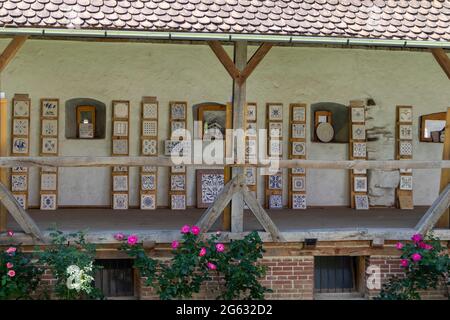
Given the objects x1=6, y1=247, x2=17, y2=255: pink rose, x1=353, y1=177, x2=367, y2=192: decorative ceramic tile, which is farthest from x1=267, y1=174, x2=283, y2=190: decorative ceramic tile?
x1=6, y1=247, x2=17, y2=255: pink rose

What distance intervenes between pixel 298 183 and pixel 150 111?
2.85 meters

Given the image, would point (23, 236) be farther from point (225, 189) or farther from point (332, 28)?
point (332, 28)

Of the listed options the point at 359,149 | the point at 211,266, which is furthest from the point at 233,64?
the point at 359,149

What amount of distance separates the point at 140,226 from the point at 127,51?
343 cm

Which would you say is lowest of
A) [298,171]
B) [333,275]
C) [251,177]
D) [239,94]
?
[333,275]

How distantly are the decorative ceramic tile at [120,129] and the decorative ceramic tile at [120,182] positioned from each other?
71 cm

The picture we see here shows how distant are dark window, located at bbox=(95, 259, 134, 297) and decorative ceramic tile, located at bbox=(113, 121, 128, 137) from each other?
2.80 metres

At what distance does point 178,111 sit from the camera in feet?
40.2

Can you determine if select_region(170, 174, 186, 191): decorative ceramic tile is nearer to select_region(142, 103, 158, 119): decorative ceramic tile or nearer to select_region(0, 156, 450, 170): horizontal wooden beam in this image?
select_region(142, 103, 158, 119): decorative ceramic tile

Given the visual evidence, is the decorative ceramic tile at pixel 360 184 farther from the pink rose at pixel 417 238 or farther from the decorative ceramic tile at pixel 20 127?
the decorative ceramic tile at pixel 20 127

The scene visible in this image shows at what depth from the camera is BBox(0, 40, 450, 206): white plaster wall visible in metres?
11.9

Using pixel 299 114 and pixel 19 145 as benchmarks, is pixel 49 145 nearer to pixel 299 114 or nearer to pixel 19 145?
pixel 19 145

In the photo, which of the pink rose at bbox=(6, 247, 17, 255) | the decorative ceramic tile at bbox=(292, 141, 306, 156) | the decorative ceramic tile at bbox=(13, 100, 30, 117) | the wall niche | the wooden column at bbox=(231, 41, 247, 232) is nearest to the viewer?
the pink rose at bbox=(6, 247, 17, 255)

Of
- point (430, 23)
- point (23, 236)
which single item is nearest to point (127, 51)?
point (23, 236)
